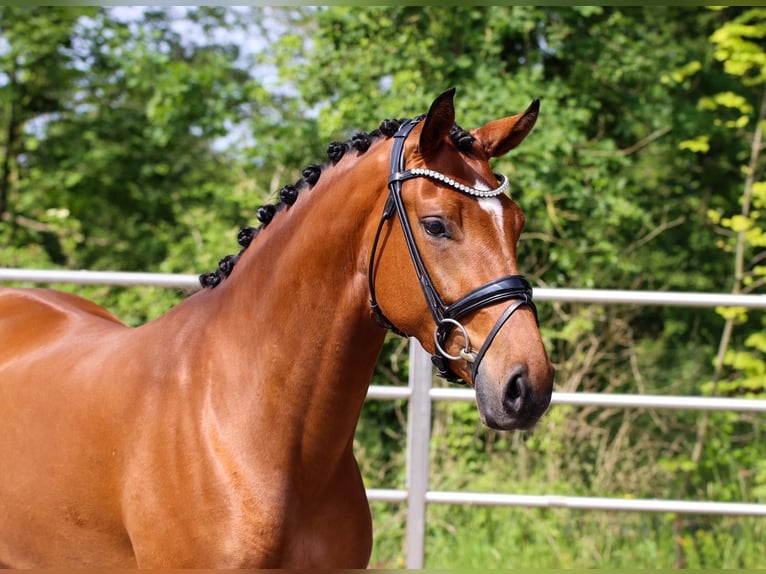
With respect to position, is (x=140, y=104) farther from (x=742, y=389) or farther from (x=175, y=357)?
(x=175, y=357)

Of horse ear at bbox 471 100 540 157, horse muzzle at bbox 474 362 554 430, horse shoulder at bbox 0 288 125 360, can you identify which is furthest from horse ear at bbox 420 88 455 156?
horse shoulder at bbox 0 288 125 360

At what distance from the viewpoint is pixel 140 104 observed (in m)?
9.74

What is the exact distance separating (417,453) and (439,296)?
2109mm

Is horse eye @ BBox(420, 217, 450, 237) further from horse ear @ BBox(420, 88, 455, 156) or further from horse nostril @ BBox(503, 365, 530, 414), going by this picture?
horse nostril @ BBox(503, 365, 530, 414)

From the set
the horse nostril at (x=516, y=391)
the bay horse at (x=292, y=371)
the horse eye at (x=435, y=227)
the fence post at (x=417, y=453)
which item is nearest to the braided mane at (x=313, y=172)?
the bay horse at (x=292, y=371)

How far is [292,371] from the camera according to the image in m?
2.29

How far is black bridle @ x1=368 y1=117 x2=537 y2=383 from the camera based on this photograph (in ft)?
6.59

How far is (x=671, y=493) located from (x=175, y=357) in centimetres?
430

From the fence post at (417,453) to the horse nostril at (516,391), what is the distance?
6.83 feet

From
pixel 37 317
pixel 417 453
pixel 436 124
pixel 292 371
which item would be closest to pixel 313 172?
pixel 436 124

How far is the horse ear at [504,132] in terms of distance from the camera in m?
2.31

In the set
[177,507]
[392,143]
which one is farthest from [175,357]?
[392,143]

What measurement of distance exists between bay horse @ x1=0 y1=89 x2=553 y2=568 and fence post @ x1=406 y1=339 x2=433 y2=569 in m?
1.55

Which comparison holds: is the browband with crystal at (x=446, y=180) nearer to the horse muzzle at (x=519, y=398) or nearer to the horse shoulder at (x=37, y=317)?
the horse muzzle at (x=519, y=398)
